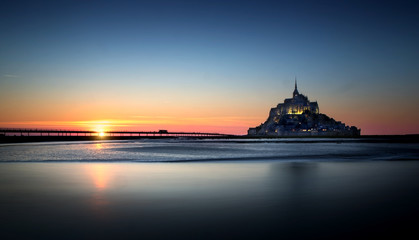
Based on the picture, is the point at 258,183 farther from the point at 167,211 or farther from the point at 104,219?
the point at 104,219

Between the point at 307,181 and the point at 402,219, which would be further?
the point at 307,181

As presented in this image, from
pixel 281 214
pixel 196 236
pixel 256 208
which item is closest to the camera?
pixel 196 236

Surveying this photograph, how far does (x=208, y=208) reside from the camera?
23.6 feet

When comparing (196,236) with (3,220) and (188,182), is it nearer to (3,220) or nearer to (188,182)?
(3,220)

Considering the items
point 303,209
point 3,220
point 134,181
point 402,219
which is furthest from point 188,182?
point 402,219

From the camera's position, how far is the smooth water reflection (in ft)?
17.6

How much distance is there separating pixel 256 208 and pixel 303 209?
3.51ft

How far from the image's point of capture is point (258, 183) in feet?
36.3

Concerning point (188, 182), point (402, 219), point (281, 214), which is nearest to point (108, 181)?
point (188, 182)

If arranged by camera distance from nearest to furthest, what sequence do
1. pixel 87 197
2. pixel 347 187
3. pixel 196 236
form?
pixel 196 236
pixel 87 197
pixel 347 187

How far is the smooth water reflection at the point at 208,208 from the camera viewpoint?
17.6 feet

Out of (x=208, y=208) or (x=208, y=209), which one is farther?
(x=208, y=208)

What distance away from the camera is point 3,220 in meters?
6.02

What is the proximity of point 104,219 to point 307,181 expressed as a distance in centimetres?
786
